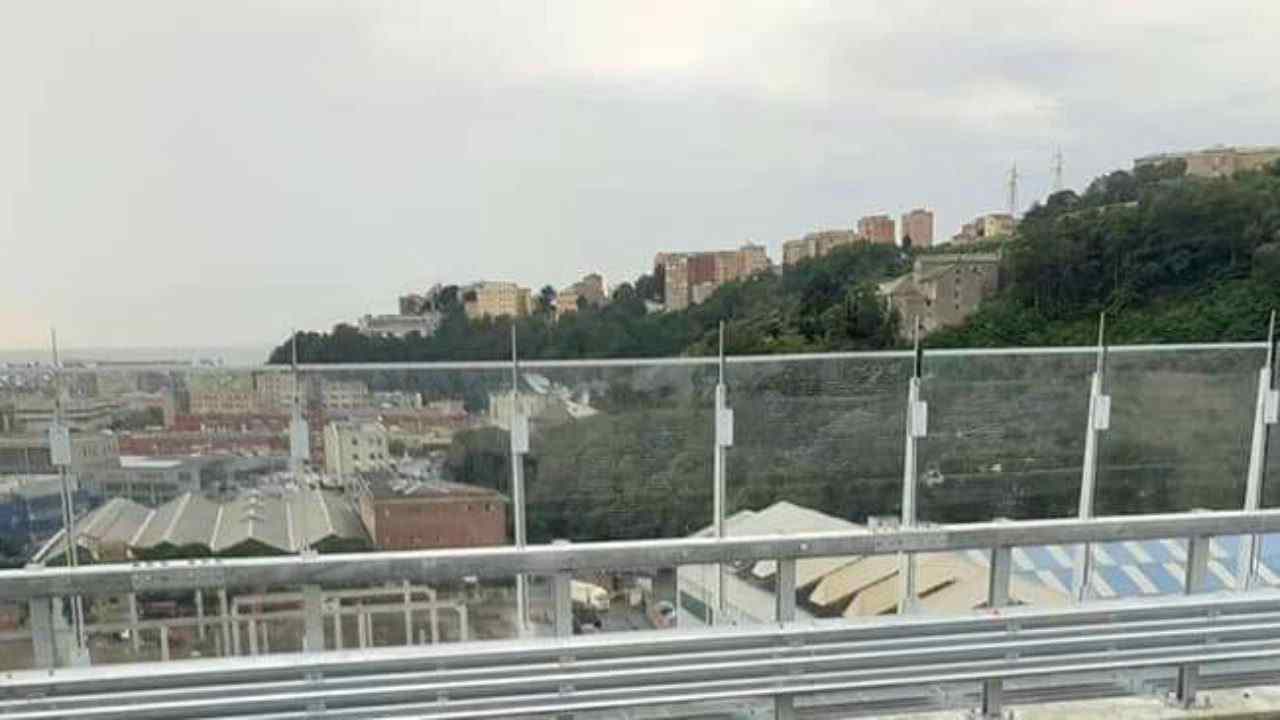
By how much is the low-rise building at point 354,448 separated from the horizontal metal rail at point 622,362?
33 centimetres

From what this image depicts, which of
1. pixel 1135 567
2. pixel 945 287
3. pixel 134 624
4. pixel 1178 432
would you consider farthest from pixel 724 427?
pixel 945 287

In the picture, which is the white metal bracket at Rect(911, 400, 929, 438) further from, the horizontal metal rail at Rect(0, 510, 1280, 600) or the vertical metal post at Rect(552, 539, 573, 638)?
the vertical metal post at Rect(552, 539, 573, 638)

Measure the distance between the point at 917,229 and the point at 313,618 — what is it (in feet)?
114

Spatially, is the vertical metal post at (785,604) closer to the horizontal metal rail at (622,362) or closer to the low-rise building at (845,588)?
the low-rise building at (845,588)

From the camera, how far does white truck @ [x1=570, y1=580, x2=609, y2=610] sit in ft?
12.9

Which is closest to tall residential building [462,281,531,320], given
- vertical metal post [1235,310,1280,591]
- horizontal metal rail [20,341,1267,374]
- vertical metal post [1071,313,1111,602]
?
horizontal metal rail [20,341,1267,374]

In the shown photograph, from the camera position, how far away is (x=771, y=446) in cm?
559

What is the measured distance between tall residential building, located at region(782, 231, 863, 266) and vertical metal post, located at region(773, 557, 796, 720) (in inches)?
571

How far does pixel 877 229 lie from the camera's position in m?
35.4

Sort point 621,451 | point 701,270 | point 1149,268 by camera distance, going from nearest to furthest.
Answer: point 621,451 → point 701,270 → point 1149,268

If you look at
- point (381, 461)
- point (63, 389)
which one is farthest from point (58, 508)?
point (381, 461)

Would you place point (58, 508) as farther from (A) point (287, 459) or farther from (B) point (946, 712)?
(B) point (946, 712)

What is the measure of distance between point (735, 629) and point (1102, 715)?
1.74m

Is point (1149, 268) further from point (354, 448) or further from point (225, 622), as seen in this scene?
point (225, 622)
